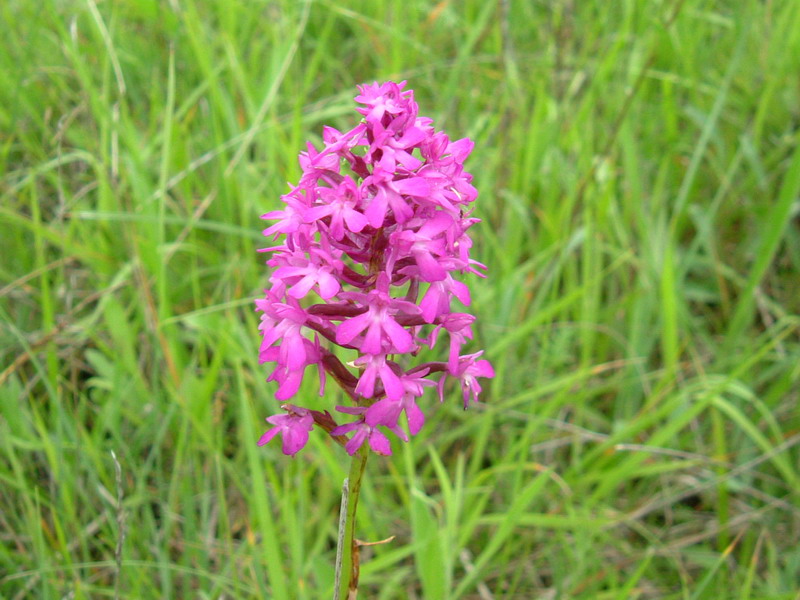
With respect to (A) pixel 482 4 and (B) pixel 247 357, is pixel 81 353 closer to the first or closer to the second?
(B) pixel 247 357

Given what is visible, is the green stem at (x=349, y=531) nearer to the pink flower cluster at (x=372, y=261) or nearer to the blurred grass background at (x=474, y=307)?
the pink flower cluster at (x=372, y=261)

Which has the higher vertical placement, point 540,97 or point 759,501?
point 540,97

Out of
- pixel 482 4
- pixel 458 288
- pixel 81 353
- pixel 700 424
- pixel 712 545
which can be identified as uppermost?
pixel 482 4

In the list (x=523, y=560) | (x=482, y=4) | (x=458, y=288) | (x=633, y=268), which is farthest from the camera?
(x=482, y=4)

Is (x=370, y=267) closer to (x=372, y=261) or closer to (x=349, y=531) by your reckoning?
(x=372, y=261)

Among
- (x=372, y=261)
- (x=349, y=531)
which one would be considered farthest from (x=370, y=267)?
(x=349, y=531)

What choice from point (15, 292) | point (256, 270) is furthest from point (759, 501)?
point (15, 292)

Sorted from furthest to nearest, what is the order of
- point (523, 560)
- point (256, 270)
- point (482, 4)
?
point (482, 4)
point (256, 270)
point (523, 560)

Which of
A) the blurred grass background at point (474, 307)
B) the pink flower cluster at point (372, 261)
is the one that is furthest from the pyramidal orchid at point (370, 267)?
the blurred grass background at point (474, 307)
